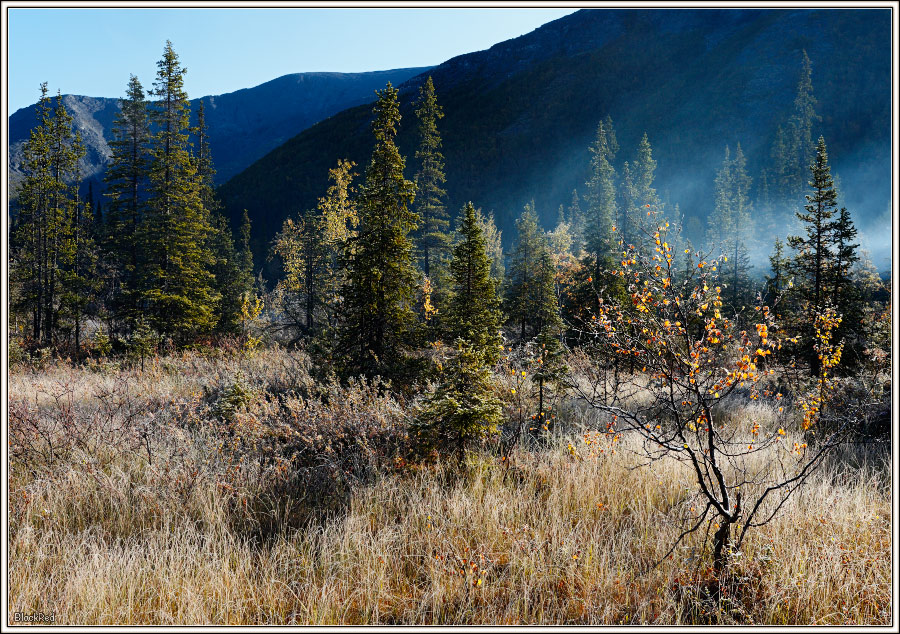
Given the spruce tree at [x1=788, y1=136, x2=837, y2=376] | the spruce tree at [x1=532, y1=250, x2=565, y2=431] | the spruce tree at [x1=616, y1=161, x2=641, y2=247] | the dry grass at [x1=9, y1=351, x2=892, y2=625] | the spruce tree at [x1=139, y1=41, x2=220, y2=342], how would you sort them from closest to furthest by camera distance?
the dry grass at [x1=9, y1=351, x2=892, y2=625], the spruce tree at [x1=532, y1=250, x2=565, y2=431], the spruce tree at [x1=788, y1=136, x2=837, y2=376], the spruce tree at [x1=139, y1=41, x2=220, y2=342], the spruce tree at [x1=616, y1=161, x2=641, y2=247]

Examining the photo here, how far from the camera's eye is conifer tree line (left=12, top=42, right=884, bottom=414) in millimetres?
8469

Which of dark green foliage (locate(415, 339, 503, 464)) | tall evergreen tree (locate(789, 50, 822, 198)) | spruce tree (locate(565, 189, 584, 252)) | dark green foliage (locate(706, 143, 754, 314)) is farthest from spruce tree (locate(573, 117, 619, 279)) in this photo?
tall evergreen tree (locate(789, 50, 822, 198))

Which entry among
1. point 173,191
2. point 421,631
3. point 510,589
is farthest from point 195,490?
point 173,191

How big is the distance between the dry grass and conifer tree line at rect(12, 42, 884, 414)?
108cm

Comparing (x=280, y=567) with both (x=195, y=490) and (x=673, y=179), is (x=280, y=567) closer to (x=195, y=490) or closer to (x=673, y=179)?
(x=195, y=490)

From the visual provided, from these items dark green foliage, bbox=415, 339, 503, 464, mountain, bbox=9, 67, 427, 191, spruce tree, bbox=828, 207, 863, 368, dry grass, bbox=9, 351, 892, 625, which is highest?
mountain, bbox=9, 67, 427, 191

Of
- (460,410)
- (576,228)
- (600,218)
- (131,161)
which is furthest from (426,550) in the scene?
(576,228)

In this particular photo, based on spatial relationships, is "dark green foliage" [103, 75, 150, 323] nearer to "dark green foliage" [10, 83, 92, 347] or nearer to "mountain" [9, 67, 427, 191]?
"dark green foliage" [10, 83, 92, 347]

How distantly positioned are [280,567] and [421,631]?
4.71 ft

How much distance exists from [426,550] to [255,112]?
213m

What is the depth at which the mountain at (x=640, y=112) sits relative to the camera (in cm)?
6825

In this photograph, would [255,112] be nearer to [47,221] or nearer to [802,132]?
[802,132]

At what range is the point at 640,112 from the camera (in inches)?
3509

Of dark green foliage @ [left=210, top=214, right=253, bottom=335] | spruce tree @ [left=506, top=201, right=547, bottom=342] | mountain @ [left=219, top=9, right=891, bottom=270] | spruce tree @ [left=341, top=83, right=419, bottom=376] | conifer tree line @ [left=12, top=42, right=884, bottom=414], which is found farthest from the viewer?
mountain @ [left=219, top=9, right=891, bottom=270]
